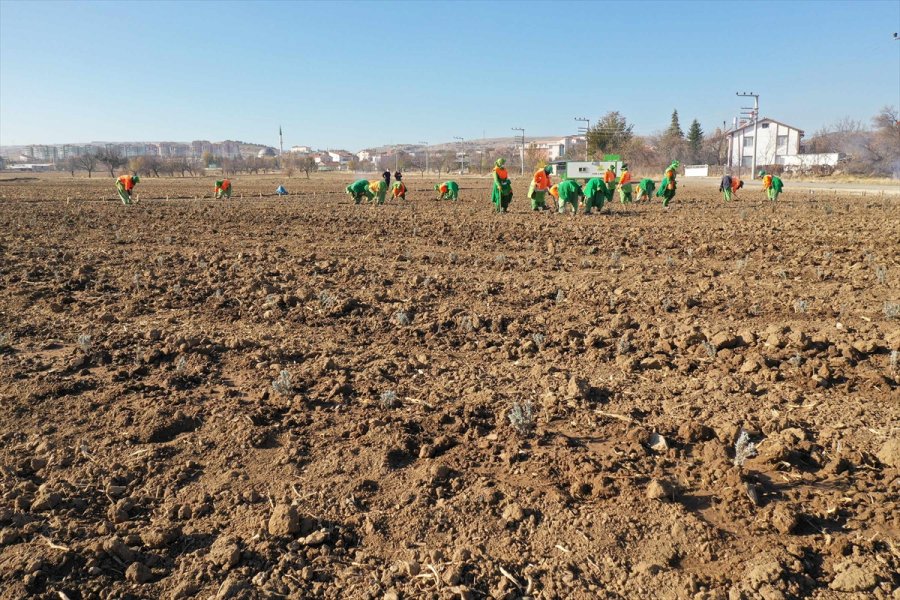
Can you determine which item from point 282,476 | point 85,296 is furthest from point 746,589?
point 85,296

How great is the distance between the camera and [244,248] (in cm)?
1395

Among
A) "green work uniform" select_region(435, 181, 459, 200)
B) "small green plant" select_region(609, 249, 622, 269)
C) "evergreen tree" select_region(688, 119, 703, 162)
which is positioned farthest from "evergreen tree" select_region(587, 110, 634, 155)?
"small green plant" select_region(609, 249, 622, 269)

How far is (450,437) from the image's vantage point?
176 inches

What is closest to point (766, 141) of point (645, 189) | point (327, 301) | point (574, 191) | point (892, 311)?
point (645, 189)

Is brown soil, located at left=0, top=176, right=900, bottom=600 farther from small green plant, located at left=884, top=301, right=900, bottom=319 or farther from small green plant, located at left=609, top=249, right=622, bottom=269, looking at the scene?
small green plant, located at left=609, top=249, right=622, bottom=269

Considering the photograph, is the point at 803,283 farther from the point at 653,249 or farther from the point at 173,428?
the point at 173,428

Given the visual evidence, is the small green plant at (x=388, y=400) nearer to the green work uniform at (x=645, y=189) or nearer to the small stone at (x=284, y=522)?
the small stone at (x=284, y=522)

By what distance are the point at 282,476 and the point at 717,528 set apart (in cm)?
269

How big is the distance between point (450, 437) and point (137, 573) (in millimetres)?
2130

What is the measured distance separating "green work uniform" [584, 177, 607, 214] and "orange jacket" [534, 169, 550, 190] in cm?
151

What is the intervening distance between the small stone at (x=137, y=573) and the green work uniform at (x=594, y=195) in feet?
67.3

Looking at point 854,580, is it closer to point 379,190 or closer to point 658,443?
point 658,443

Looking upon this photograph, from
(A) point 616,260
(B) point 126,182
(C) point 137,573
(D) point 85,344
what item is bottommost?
(C) point 137,573

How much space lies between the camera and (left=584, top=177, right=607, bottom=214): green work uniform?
22.0 metres
